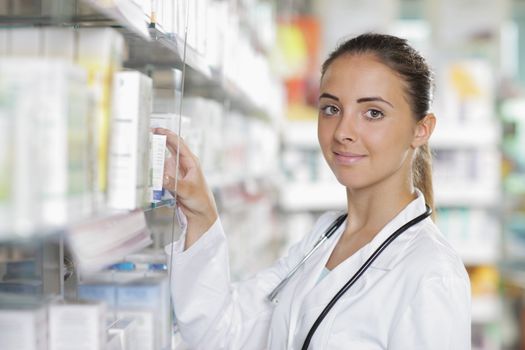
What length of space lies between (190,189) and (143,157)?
36 cm

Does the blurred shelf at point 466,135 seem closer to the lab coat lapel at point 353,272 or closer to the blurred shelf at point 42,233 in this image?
the lab coat lapel at point 353,272

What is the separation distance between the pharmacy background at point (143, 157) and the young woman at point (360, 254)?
0.11 meters

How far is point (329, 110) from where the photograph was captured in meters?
1.90

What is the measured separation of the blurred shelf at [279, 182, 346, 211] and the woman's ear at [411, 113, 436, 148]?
11.1ft

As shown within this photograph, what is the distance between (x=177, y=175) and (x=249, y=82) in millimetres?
2152

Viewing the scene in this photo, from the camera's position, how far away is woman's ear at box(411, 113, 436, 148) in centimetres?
191

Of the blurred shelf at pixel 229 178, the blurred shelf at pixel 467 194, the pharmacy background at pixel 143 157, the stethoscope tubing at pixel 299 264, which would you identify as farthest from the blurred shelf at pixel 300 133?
the stethoscope tubing at pixel 299 264

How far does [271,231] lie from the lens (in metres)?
5.28

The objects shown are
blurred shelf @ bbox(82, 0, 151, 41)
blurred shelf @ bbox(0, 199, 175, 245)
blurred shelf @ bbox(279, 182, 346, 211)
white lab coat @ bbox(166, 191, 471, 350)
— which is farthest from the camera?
blurred shelf @ bbox(279, 182, 346, 211)

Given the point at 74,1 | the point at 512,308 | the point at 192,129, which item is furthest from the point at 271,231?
the point at 74,1

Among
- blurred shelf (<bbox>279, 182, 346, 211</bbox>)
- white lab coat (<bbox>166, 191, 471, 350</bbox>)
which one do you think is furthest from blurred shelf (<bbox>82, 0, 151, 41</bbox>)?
blurred shelf (<bbox>279, 182, 346, 211</bbox>)

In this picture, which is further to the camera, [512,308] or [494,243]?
[512,308]

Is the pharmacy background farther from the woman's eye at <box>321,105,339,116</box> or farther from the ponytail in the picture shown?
the ponytail

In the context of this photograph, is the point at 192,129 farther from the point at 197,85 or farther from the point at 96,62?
the point at 96,62
